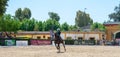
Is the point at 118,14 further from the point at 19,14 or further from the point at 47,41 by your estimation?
the point at 47,41

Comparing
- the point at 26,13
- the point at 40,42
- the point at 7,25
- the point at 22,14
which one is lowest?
the point at 40,42

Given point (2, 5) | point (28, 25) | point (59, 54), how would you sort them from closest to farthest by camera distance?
point (59, 54) → point (2, 5) → point (28, 25)

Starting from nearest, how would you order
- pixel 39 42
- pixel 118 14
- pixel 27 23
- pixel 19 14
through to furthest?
pixel 39 42
pixel 27 23
pixel 118 14
pixel 19 14

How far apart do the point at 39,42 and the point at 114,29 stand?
1385 inches

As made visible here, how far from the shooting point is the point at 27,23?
460 feet

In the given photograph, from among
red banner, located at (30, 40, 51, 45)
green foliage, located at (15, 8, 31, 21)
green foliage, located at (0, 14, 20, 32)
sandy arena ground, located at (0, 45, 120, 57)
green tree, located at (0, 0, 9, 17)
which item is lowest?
red banner, located at (30, 40, 51, 45)

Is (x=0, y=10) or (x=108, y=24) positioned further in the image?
(x=108, y=24)

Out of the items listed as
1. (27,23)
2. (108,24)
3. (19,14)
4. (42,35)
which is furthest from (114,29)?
(19,14)

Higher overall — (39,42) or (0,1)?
(0,1)

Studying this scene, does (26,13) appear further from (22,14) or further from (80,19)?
(80,19)

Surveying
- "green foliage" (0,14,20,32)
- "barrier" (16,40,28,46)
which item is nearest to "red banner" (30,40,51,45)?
"barrier" (16,40,28,46)

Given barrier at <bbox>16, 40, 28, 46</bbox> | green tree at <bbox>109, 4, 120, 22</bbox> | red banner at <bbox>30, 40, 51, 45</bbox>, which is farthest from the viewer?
green tree at <bbox>109, 4, 120, 22</bbox>

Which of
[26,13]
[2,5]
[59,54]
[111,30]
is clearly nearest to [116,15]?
[26,13]

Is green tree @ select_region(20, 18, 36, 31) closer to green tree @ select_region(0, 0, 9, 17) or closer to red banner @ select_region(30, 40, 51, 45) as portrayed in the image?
red banner @ select_region(30, 40, 51, 45)
